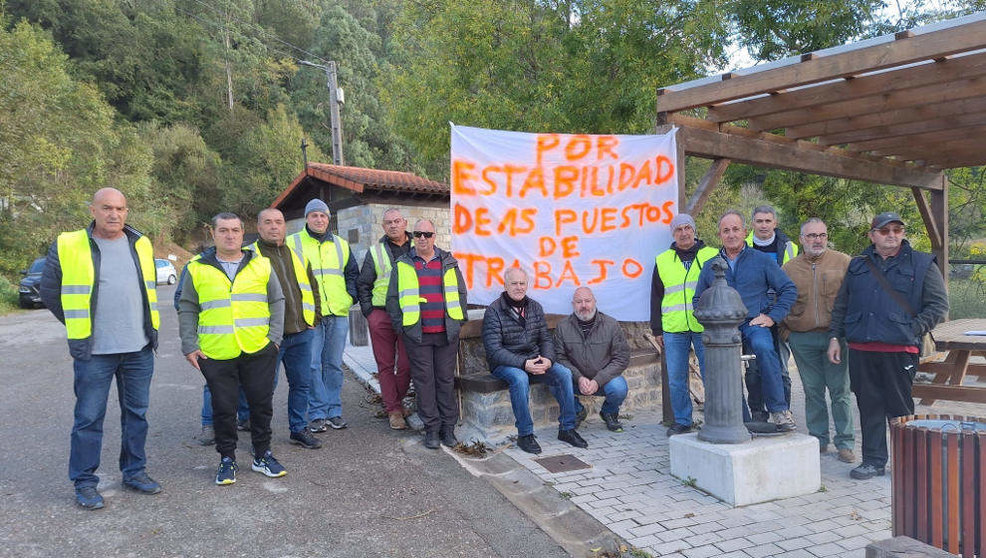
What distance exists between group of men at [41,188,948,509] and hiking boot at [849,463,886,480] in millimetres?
15

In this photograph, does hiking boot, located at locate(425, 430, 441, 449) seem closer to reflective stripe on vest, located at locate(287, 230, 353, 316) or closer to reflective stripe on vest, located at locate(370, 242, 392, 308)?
reflective stripe on vest, located at locate(370, 242, 392, 308)

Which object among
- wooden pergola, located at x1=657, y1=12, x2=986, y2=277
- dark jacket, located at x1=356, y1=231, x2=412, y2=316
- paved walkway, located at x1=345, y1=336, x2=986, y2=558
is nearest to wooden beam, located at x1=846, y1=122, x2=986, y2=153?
wooden pergola, located at x1=657, y1=12, x2=986, y2=277

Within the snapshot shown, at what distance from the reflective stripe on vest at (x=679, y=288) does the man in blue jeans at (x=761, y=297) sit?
0.25m

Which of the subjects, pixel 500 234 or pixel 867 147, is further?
pixel 867 147

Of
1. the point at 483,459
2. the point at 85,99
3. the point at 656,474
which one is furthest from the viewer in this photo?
the point at 85,99

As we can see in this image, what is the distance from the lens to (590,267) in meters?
5.53

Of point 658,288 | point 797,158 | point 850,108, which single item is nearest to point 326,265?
point 658,288

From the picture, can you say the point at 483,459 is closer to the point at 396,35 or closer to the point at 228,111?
the point at 396,35

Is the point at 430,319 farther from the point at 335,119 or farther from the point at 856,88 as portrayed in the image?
the point at 335,119

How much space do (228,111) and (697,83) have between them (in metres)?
40.6

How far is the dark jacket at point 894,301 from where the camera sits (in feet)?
12.5

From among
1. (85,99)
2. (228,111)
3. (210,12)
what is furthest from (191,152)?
(210,12)

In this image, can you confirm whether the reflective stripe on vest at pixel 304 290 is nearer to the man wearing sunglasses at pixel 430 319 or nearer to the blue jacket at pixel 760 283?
the man wearing sunglasses at pixel 430 319

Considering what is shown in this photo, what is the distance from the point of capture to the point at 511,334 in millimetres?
5129
